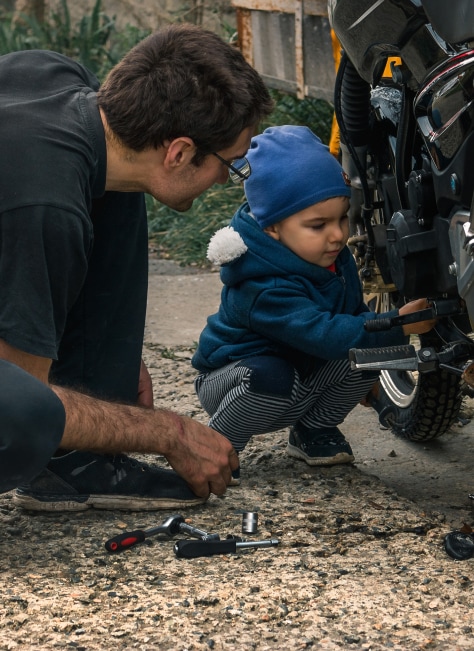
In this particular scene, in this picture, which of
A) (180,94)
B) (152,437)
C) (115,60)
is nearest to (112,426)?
(152,437)

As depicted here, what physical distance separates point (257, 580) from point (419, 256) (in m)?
0.79

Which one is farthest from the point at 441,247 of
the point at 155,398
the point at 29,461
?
the point at 155,398

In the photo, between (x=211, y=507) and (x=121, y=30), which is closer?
(x=211, y=507)

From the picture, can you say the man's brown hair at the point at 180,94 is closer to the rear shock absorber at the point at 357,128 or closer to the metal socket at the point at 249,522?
the rear shock absorber at the point at 357,128

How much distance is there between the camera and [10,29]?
8.72 metres

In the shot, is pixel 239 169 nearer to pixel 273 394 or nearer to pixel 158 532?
pixel 273 394

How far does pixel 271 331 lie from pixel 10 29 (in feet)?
21.7

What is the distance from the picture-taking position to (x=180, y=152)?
96.3 inches

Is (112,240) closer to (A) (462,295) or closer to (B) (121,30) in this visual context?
(A) (462,295)

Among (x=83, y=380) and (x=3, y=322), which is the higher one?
(x=3, y=322)

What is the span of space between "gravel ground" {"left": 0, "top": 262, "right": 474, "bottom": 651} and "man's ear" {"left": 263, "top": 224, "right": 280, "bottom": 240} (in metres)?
0.66

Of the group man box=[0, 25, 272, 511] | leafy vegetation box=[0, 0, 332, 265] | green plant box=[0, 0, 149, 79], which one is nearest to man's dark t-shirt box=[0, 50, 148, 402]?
man box=[0, 25, 272, 511]

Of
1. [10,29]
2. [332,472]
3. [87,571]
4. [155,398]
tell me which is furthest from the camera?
[10,29]

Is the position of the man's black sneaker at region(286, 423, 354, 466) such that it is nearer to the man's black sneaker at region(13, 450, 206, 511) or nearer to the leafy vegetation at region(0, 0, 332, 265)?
the man's black sneaker at region(13, 450, 206, 511)
